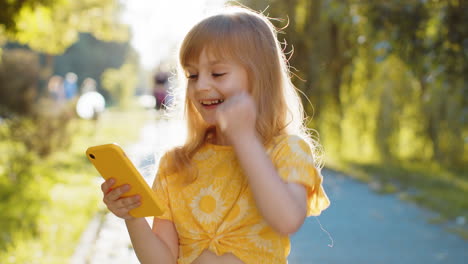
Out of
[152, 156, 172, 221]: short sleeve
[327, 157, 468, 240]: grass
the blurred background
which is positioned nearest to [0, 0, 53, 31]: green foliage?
the blurred background

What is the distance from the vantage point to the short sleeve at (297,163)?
191cm

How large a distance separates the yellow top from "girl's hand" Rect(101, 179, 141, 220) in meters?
0.09

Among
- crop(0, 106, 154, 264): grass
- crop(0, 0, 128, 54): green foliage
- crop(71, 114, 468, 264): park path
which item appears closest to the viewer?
crop(0, 106, 154, 264): grass

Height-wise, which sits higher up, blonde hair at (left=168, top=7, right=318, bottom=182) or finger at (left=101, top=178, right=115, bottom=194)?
blonde hair at (left=168, top=7, right=318, bottom=182)

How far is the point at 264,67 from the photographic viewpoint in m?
2.09

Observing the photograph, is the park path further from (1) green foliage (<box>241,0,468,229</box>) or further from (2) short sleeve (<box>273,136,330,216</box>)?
(2) short sleeve (<box>273,136,330,216</box>)

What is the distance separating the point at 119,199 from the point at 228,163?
14.9 inches

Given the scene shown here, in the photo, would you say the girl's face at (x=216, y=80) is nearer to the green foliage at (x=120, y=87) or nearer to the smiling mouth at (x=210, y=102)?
the smiling mouth at (x=210, y=102)

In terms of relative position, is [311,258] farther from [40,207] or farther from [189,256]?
[189,256]

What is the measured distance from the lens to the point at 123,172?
1.90 meters

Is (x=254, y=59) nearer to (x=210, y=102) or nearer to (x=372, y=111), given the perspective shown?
(x=210, y=102)

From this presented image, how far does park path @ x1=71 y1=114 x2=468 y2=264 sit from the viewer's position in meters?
5.57

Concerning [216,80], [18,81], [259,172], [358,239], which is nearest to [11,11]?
[358,239]

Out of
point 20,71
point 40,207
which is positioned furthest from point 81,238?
point 20,71
